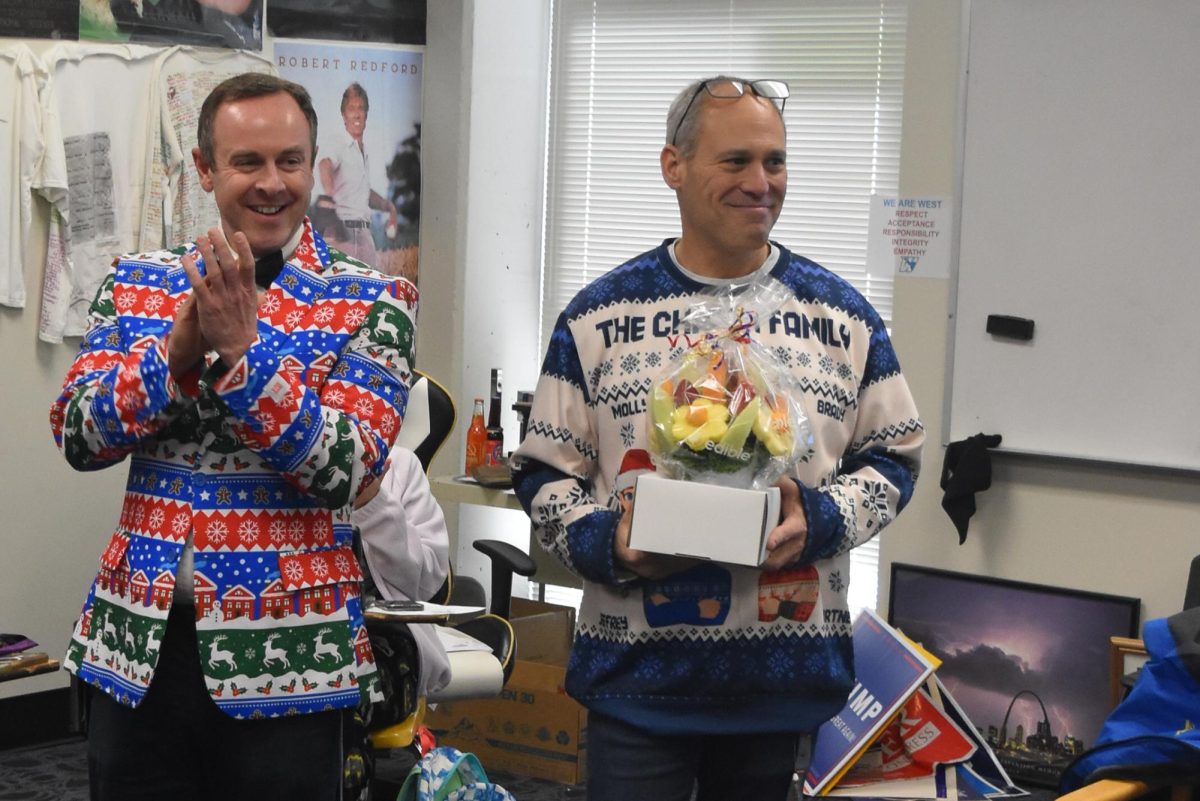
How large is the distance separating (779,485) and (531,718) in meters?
2.32

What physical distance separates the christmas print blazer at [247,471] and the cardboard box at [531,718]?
212 centimetres

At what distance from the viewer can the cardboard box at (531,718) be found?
372 centimetres

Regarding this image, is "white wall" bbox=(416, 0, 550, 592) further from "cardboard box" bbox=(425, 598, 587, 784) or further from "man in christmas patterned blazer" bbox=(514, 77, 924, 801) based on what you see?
"man in christmas patterned blazer" bbox=(514, 77, 924, 801)

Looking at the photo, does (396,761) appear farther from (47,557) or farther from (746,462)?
(746,462)

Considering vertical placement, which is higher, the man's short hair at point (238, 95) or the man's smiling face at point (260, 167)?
the man's short hair at point (238, 95)

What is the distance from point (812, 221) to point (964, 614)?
128cm

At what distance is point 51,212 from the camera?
3836 mm

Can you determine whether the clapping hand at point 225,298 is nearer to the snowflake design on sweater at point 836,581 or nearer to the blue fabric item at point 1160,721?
the snowflake design on sweater at point 836,581

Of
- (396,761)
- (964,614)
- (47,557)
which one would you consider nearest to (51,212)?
(47,557)

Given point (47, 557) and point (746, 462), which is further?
point (47, 557)

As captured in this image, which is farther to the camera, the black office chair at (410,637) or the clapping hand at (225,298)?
the black office chair at (410,637)

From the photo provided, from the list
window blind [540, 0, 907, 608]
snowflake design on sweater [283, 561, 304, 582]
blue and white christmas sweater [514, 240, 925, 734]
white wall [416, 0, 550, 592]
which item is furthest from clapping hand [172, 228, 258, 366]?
white wall [416, 0, 550, 592]

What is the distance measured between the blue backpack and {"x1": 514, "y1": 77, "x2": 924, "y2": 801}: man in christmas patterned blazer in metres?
0.96

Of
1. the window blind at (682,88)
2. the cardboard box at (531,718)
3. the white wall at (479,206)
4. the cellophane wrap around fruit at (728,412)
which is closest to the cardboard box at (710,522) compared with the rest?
the cellophane wrap around fruit at (728,412)
